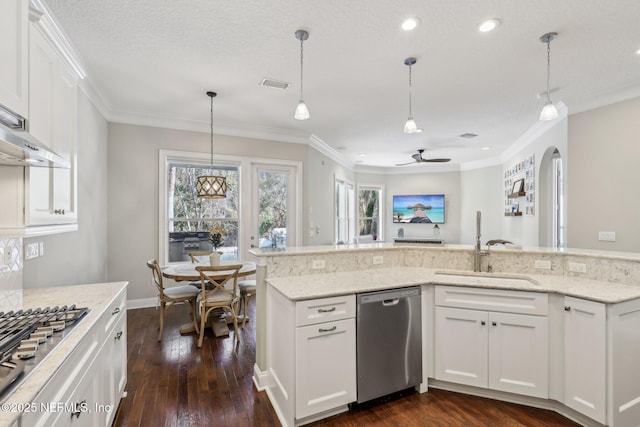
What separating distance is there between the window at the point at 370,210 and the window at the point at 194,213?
4481 millimetres

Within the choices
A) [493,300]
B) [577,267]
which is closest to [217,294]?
[493,300]

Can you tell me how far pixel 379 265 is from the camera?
2.95m

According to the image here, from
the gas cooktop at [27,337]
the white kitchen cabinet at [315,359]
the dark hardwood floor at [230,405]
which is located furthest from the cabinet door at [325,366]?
the gas cooktop at [27,337]

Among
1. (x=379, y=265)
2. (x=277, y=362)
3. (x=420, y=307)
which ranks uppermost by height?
(x=379, y=265)

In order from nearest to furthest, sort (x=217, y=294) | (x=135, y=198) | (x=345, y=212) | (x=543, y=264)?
1. (x=543, y=264)
2. (x=217, y=294)
3. (x=135, y=198)
4. (x=345, y=212)

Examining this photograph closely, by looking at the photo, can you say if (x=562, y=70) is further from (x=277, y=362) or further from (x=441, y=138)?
(x=277, y=362)

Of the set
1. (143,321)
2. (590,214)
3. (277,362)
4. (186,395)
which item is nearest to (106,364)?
(186,395)

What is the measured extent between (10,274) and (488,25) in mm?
3740

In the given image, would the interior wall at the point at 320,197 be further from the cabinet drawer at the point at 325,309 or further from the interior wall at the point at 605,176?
the interior wall at the point at 605,176

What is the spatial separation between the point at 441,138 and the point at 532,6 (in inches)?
147

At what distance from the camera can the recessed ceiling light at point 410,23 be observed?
2.25 m

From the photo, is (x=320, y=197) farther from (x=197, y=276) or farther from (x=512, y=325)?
(x=512, y=325)

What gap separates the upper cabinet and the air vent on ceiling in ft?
6.84

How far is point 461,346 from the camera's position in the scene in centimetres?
235
